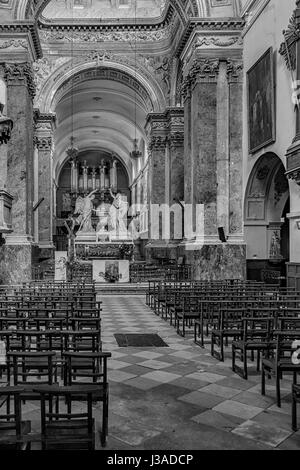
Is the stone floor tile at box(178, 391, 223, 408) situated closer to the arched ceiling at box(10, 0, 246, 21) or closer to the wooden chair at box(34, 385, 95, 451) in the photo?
the wooden chair at box(34, 385, 95, 451)

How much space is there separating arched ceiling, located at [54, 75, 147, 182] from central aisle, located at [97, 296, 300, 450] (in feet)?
72.3

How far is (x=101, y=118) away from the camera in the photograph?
34906 mm

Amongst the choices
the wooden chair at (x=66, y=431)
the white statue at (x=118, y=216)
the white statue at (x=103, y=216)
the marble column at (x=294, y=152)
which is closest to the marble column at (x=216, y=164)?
the marble column at (x=294, y=152)

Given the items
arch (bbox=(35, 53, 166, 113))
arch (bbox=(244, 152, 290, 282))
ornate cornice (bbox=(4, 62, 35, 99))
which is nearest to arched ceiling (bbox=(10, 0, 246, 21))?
ornate cornice (bbox=(4, 62, 35, 99))

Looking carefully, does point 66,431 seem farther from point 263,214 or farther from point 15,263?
point 263,214

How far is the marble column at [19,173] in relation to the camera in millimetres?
14812

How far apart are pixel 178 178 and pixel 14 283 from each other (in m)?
11.2

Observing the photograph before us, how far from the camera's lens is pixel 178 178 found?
23.4 metres

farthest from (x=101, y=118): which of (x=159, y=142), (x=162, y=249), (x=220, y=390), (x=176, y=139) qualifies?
(x=220, y=390)

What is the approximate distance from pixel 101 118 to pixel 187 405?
32.3 meters

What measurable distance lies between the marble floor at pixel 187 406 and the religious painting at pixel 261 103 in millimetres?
9064

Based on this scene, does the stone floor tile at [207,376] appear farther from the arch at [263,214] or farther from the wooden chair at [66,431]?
the arch at [263,214]

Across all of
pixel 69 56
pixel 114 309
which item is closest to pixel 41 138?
pixel 69 56

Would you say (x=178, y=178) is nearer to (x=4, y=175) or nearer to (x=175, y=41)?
(x=175, y=41)
